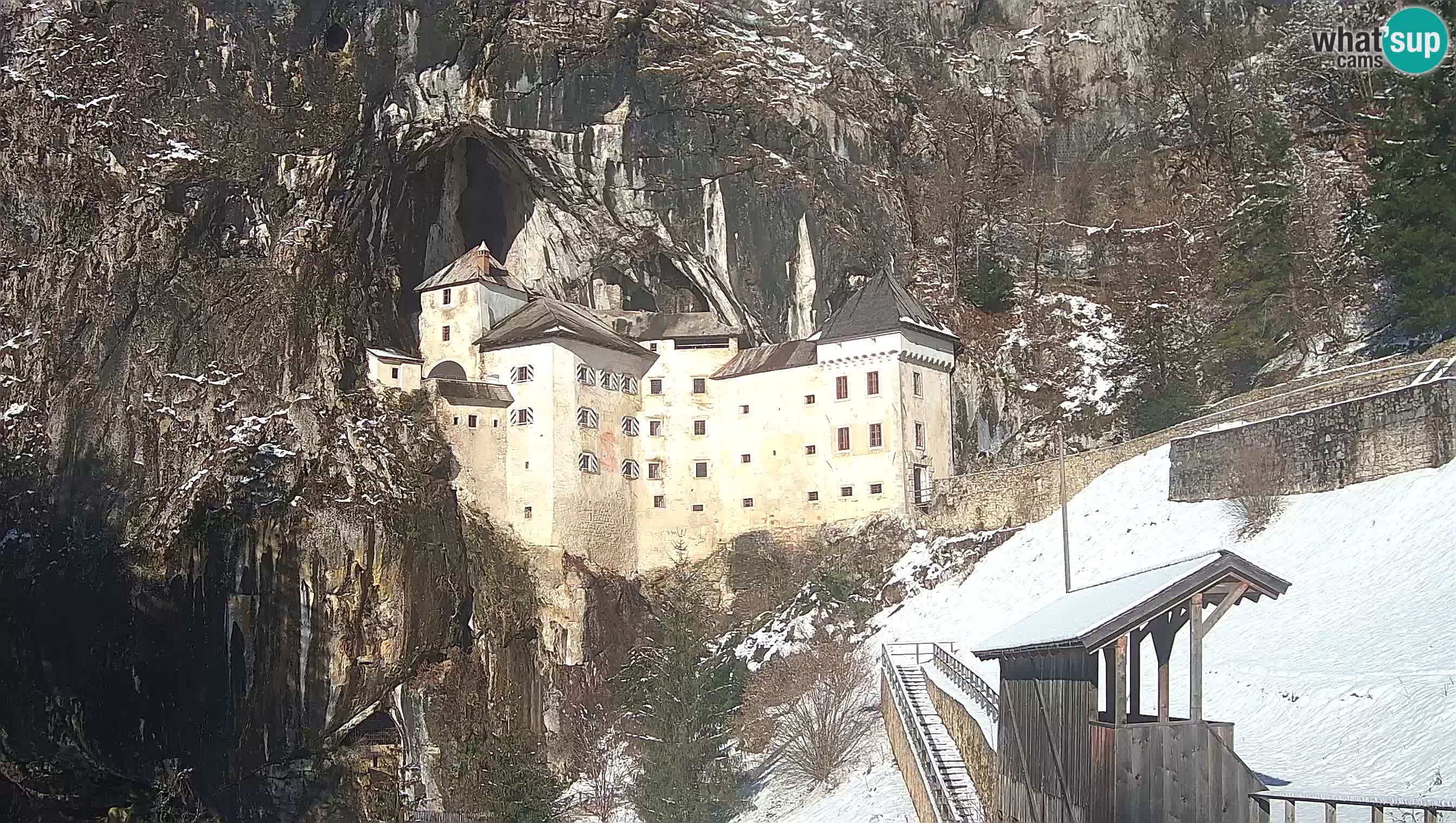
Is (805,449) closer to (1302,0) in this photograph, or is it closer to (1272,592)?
(1302,0)

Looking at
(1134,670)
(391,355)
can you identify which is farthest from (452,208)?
(1134,670)

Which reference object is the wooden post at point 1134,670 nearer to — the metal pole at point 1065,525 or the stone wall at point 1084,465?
the metal pole at point 1065,525

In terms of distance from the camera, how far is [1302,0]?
169ft

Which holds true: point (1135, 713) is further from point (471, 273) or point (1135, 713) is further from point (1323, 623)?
point (471, 273)

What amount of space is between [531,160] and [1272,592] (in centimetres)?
3587

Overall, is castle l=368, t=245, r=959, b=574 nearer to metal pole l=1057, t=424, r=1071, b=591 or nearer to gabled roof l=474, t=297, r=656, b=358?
gabled roof l=474, t=297, r=656, b=358

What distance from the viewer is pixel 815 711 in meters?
34.1

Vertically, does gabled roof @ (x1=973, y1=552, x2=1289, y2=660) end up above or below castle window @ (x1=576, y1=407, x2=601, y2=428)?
below

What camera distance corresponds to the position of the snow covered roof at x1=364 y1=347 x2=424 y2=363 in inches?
1770

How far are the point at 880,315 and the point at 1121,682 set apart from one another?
29.3 m

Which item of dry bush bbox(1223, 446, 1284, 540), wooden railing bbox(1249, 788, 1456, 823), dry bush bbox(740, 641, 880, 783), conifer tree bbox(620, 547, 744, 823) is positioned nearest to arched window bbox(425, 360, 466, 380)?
conifer tree bbox(620, 547, 744, 823)

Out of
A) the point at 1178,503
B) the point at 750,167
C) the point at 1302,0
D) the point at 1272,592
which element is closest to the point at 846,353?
the point at 750,167

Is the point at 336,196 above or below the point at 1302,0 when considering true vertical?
below

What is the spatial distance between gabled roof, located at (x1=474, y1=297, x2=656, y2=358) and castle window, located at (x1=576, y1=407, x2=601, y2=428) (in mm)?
1977
